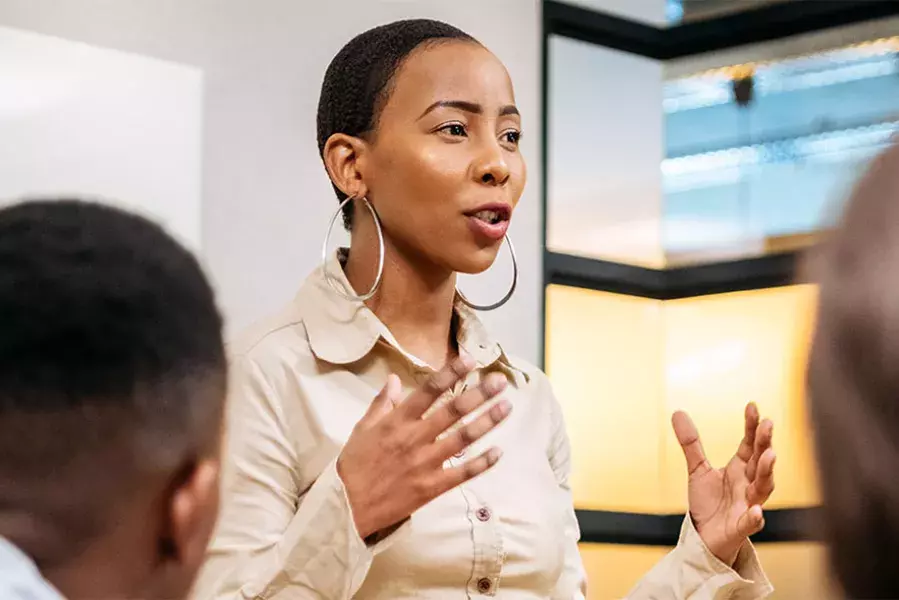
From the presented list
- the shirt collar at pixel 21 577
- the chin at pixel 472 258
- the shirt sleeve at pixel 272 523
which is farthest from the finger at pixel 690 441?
the shirt collar at pixel 21 577

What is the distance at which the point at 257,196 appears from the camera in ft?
8.59

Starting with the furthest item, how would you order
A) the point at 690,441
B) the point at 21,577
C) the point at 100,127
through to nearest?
1. the point at 100,127
2. the point at 690,441
3. the point at 21,577

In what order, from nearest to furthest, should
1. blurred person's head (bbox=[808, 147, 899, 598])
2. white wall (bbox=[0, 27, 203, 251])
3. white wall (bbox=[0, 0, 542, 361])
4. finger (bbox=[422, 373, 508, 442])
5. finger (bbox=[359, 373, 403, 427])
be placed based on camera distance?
1. blurred person's head (bbox=[808, 147, 899, 598])
2. finger (bbox=[422, 373, 508, 442])
3. finger (bbox=[359, 373, 403, 427])
4. white wall (bbox=[0, 27, 203, 251])
5. white wall (bbox=[0, 0, 542, 361])

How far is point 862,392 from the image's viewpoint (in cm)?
63

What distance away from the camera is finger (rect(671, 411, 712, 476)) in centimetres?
174

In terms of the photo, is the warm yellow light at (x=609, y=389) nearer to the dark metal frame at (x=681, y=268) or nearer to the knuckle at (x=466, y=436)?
the dark metal frame at (x=681, y=268)

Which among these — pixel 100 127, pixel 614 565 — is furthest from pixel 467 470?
pixel 614 565

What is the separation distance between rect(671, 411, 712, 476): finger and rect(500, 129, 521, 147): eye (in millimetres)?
438

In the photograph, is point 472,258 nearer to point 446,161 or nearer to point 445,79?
point 446,161

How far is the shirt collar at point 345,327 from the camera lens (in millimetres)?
1770

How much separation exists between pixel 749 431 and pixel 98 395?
1.02m

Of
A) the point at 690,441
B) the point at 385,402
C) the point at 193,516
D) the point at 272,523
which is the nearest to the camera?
the point at 193,516

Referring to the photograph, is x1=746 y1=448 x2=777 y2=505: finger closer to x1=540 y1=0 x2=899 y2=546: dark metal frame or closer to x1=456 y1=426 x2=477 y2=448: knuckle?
x1=456 y1=426 x2=477 y2=448: knuckle

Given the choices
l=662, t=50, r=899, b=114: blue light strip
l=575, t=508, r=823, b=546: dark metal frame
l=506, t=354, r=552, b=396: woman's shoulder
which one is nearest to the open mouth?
l=506, t=354, r=552, b=396: woman's shoulder
